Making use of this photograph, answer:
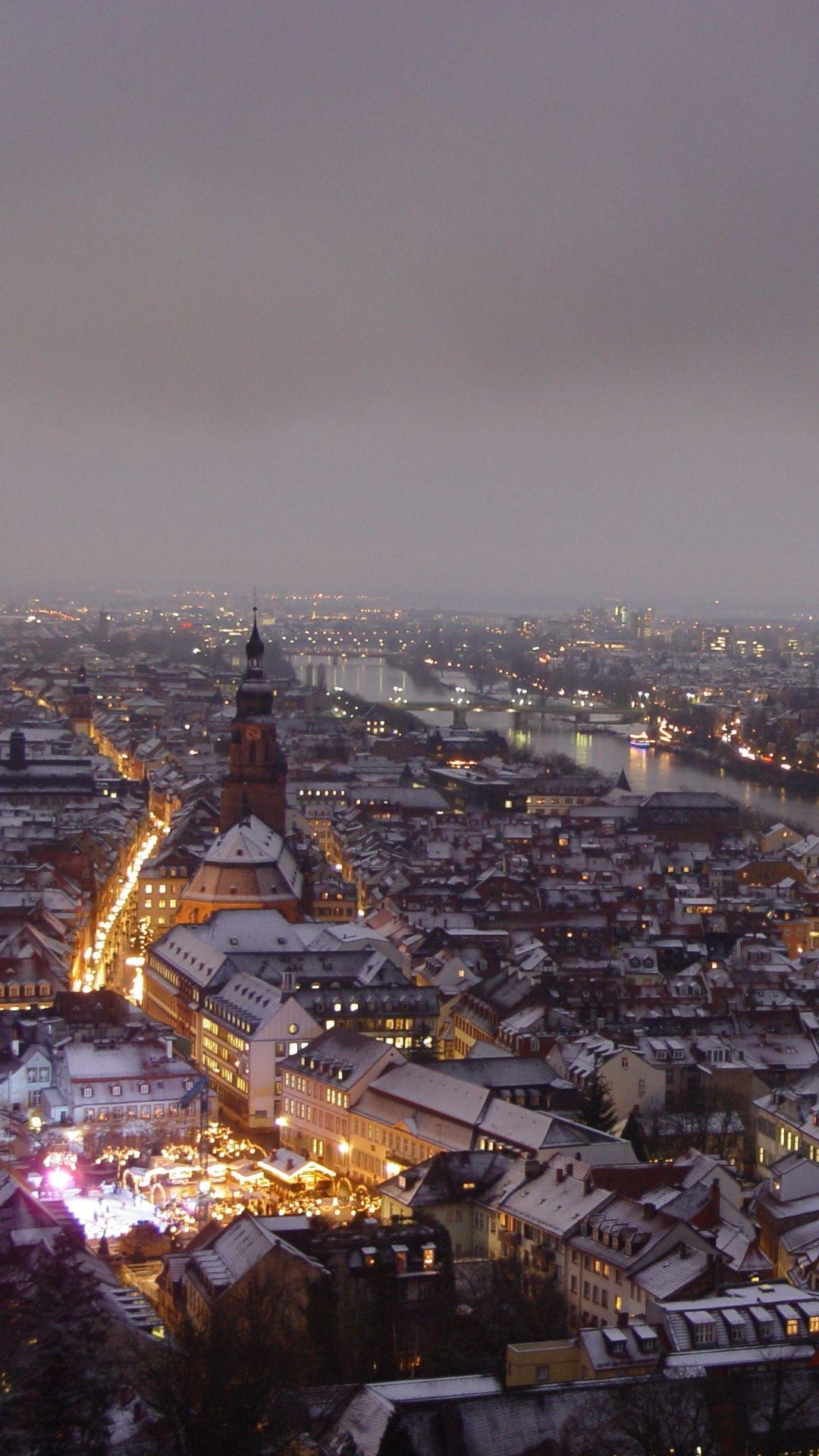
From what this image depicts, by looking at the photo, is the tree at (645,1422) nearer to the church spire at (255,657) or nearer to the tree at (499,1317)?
the tree at (499,1317)

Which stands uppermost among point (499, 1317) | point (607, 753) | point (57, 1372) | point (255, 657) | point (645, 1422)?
point (255, 657)

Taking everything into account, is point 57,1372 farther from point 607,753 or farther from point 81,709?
point 607,753

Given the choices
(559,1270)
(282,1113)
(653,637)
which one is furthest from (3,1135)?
(653,637)

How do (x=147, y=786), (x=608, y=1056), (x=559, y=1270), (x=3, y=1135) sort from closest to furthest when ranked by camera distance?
(x=559, y=1270) → (x=3, y=1135) → (x=608, y=1056) → (x=147, y=786)

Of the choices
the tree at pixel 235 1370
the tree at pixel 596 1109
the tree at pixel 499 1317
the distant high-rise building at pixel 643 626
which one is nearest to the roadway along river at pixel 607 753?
the tree at pixel 596 1109

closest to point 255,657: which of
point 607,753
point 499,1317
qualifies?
point 499,1317

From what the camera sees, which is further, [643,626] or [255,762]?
[643,626]

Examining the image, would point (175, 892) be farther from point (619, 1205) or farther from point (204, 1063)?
point (619, 1205)
